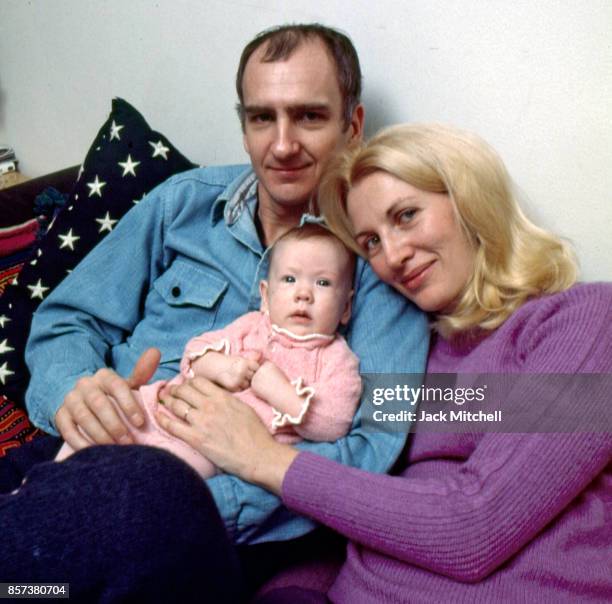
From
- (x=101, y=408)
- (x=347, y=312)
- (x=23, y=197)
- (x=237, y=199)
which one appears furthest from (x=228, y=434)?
(x=23, y=197)

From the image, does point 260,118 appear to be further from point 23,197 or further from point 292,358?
point 23,197

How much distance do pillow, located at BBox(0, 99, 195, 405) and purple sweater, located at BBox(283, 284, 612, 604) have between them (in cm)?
83

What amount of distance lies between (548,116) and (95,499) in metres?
0.93

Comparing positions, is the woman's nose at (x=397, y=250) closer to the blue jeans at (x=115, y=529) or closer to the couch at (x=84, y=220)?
the blue jeans at (x=115, y=529)

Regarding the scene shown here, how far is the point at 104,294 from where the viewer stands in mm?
1366

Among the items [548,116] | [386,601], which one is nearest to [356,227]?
[548,116]

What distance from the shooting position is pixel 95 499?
75 centimetres

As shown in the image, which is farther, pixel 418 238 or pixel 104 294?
pixel 104 294

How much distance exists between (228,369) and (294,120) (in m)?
0.50

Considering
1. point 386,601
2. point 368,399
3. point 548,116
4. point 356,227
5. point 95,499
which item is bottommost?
point 386,601

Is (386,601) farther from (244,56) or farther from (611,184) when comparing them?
(244,56)

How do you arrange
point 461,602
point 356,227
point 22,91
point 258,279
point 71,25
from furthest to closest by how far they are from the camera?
point 22,91
point 71,25
point 258,279
point 356,227
point 461,602

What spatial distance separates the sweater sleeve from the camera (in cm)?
105

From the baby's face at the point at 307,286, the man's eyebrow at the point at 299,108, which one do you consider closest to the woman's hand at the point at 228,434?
the baby's face at the point at 307,286
